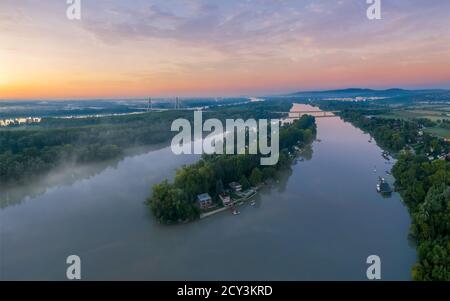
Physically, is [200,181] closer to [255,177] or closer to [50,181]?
[255,177]

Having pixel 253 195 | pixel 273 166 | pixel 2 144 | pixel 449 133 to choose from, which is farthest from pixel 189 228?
pixel 449 133

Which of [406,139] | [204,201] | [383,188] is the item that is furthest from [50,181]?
[406,139]

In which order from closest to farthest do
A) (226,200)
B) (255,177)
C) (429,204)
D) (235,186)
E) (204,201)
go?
(429,204), (204,201), (226,200), (235,186), (255,177)

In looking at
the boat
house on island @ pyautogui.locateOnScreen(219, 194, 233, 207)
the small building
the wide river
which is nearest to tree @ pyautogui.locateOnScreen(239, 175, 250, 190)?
the wide river

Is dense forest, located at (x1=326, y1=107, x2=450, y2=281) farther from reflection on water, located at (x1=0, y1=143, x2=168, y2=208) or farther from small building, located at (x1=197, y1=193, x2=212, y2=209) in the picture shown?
reflection on water, located at (x1=0, y1=143, x2=168, y2=208)

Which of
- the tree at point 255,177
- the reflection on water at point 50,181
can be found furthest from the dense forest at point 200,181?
the reflection on water at point 50,181

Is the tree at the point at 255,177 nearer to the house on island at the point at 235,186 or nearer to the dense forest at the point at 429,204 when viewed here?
the house on island at the point at 235,186
